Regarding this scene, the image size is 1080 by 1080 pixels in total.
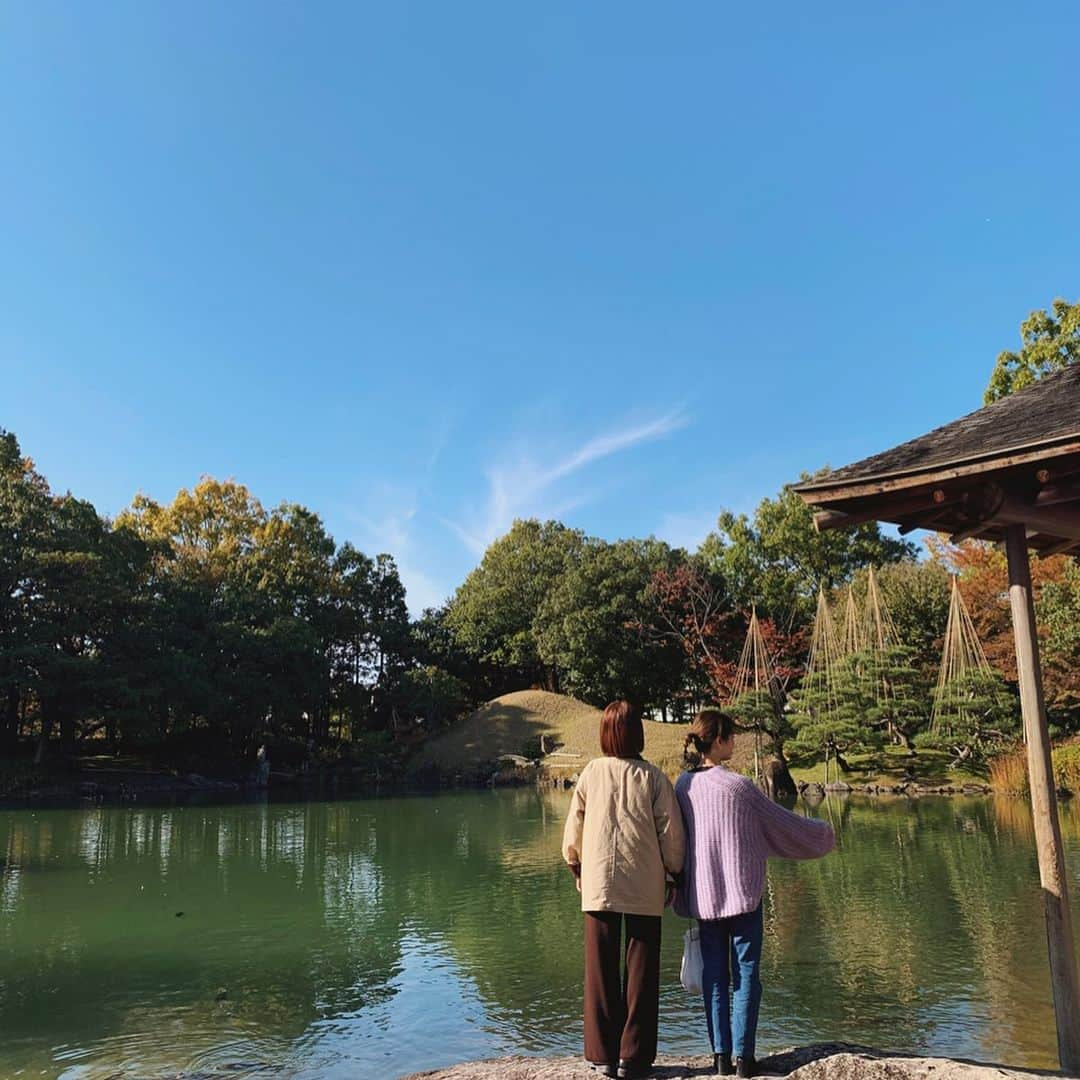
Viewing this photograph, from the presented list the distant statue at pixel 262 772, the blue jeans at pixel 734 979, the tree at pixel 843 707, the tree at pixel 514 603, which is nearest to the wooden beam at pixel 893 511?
the blue jeans at pixel 734 979

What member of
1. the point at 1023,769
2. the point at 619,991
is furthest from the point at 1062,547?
the point at 1023,769

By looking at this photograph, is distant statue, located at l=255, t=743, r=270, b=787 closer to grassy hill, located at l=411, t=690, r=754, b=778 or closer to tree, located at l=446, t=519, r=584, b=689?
grassy hill, located at l=411, t=690, r=754, b=778

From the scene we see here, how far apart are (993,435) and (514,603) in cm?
3053

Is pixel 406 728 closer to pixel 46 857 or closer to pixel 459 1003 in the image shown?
pixel 46 857

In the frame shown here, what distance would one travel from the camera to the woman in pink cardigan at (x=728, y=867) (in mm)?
2957

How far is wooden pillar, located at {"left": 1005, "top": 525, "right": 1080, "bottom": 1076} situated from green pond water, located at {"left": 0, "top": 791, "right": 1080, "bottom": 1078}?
3.68 ft

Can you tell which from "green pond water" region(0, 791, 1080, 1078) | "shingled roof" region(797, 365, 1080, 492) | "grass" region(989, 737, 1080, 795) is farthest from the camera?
"grass" region(989, 737, 1080, 795)

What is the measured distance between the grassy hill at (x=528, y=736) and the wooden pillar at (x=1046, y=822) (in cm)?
2233

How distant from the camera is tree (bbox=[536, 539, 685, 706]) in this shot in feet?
96.4

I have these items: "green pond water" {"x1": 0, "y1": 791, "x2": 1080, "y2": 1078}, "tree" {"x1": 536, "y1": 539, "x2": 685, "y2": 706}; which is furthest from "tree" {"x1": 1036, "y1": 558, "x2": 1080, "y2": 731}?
"tree" {"x1": 536, "y1": 539, "x2": 685, "y2": 706}

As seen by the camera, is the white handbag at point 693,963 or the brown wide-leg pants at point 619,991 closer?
the brown wide-leg pants at point 619,991

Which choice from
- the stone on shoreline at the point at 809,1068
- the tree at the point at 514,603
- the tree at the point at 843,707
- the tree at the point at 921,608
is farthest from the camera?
the tree at the point at 514,603

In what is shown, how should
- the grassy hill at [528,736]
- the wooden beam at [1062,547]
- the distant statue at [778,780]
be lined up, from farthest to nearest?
the grassy hill at [528,736], the distant statue at [778,780], the wooden beam at [1062,547]

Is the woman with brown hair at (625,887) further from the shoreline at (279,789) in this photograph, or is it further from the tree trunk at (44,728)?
the tree trunk at (44,728)
